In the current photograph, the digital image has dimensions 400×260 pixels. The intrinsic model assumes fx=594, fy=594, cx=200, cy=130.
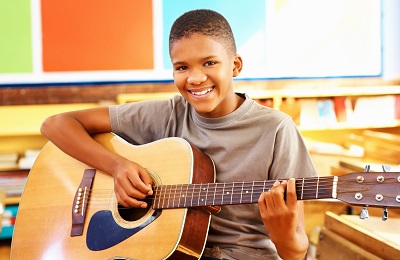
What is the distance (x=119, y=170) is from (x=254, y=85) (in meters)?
2.21

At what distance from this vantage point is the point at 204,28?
5.95 ft

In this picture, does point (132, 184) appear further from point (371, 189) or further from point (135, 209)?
point (371, 189)

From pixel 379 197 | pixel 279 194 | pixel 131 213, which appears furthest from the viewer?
pixel 131 213

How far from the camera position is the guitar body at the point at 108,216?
5.60 ft

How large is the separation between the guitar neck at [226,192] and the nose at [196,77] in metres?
0.31

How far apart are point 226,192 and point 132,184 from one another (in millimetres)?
320

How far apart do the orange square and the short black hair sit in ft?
6.20

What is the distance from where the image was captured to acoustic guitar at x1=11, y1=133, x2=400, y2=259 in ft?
4.89

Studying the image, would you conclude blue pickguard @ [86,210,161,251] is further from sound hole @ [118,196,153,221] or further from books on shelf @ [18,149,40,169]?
books on shelf @ [18,149,40,169]

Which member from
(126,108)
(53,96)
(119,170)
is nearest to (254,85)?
(53,96)

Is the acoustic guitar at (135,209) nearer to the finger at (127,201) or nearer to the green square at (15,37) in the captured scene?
the finger at (127,201)

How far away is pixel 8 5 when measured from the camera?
3.53 m

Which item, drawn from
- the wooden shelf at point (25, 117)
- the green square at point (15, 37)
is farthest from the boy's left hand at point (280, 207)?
the green square at point (15, 37)

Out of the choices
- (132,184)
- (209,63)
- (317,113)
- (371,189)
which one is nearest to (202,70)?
(209,63)
